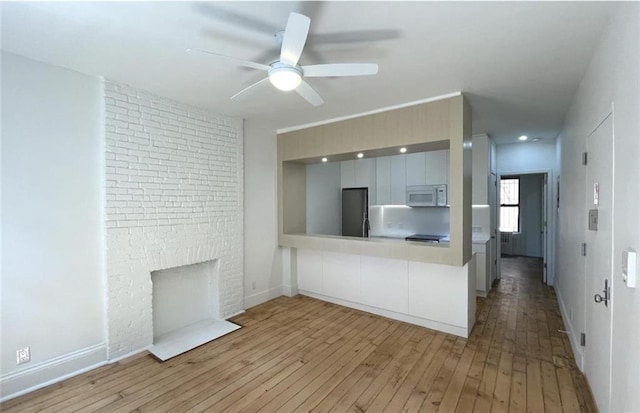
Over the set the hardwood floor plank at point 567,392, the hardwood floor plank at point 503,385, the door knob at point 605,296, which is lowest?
the hardwood floor plank at point 503,385

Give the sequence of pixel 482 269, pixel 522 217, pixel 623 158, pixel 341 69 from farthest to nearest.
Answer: pixel 522 217 → pixel 482 269 → pixel 341 69 → pixel 623 158

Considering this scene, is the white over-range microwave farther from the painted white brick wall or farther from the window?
the window

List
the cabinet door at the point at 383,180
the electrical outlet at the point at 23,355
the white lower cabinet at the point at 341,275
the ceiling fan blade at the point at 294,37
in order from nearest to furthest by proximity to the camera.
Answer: the ceiling fan blade at the point at 294,37
the electrical outlet at the point at 23,355
the white lower cabinet at the point at 341,275
the cabinet door at the point at 383,180

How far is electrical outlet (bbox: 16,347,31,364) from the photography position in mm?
2459

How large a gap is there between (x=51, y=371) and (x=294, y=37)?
352 cm

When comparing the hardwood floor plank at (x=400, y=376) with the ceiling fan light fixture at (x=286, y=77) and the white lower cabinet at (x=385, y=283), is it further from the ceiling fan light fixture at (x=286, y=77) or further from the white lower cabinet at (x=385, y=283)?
the ceiling fan light fixture at (x=286, y=77)

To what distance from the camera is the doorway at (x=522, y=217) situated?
8.26 metres

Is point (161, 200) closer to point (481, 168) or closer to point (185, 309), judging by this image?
point (185, 309)

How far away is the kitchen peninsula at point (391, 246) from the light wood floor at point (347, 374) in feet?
1.17

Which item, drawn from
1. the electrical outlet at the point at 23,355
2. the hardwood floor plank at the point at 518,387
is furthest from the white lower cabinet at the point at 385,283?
the electrical outlet at the point at 23,355

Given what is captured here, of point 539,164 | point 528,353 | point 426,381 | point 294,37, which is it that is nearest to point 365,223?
point 539,164

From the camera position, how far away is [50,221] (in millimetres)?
2625

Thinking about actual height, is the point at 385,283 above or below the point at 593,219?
below

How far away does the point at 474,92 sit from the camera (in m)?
3.19
